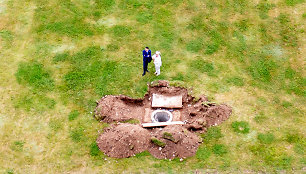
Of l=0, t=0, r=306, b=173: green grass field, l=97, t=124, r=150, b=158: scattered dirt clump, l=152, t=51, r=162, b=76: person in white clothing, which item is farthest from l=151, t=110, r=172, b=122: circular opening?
l=152, t=51, r=162, b=76: person in white clothing

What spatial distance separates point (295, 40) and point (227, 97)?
6959 mm

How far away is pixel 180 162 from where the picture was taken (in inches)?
500

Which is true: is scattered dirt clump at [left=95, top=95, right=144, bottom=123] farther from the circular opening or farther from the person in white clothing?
the person in white clothing

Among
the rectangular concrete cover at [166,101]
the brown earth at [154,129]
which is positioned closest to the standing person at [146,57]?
the brown earth at [154,129]

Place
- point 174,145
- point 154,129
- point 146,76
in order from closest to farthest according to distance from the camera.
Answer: point 174,145
point 154,129
point 146,76

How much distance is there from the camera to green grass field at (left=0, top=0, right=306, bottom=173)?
1298 cm

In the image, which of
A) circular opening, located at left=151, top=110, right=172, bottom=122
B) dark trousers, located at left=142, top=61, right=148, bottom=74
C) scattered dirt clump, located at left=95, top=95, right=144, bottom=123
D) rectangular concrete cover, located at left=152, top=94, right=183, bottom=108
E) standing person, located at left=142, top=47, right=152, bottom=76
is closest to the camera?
scattered dirt clump, located at left=95, top=95, right=144, bottom=123

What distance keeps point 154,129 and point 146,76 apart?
372cm

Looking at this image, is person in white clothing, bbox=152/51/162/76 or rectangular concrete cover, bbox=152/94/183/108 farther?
person in white clothing, bbox=152/51/162/76

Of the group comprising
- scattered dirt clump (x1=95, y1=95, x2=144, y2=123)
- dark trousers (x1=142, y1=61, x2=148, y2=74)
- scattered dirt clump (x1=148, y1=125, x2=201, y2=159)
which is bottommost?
scattered dirt clump (x1=148, y1=125, x2=201, y2=159)

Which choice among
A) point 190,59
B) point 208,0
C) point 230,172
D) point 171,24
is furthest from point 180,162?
point 208,0

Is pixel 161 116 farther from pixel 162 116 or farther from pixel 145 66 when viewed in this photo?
pixel 145 66

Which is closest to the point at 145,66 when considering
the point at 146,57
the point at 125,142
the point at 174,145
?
the point at 146,57

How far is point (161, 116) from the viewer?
15.3 meters
